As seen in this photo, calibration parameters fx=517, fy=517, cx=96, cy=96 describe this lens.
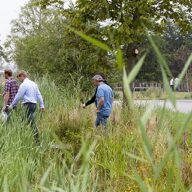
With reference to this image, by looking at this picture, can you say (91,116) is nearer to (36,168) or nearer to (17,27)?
(36,168)

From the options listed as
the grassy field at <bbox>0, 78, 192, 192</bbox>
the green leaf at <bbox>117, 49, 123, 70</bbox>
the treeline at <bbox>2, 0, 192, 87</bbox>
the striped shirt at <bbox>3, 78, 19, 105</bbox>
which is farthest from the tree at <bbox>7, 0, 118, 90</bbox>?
the green leaf at <bbox>117, 49, 123, 70</bbox>

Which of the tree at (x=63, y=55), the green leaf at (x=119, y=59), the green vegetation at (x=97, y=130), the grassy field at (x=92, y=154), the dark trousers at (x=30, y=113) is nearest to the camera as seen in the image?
the green leaf at (x=119, y=59)

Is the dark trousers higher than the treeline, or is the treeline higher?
the treeline

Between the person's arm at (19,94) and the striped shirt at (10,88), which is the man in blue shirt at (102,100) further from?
the striped shirt at (10,88)

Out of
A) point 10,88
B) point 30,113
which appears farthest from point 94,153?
point 10,88

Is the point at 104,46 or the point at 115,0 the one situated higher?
the point at 115,0

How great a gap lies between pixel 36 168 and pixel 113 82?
1224cm

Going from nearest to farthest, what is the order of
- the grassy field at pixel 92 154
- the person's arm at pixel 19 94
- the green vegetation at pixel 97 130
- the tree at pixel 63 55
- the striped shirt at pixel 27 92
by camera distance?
the green vegetation at pixel 97 130 → the grassy field at pixel 92 154 → the person's arm at pixel 19 94 → the striped shirt at pixel 27 92 → the tree at pixel 63 55

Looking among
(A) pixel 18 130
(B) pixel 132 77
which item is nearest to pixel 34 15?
(A) pixel 18 130

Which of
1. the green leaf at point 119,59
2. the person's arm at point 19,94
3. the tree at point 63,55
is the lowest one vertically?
the person's arm at point 19,94

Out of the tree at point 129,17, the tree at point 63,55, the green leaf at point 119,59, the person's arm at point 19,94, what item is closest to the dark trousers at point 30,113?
the person's arm at point 19,94

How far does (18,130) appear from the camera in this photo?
620 cm

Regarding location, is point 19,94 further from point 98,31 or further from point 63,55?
point 63,55

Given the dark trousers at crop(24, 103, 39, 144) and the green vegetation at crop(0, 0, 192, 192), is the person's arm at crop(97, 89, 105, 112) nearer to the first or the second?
the green vegetation at crop(0, 0, 192, 192)
